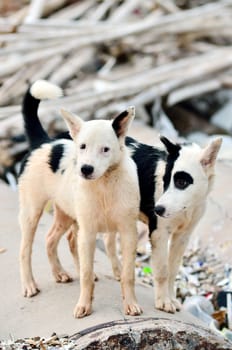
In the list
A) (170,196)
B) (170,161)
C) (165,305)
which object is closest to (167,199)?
(170,196)

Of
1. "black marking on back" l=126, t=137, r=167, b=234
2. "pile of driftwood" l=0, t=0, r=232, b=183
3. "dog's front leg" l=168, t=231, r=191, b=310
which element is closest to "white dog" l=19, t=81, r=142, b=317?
"black marking on back" l=126, t=137, r=167, b=234

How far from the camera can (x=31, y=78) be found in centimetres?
1060

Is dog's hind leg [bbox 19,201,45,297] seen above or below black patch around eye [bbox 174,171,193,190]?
below

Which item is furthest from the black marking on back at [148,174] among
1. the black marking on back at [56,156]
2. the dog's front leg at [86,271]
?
the black marking on back at [56,156]

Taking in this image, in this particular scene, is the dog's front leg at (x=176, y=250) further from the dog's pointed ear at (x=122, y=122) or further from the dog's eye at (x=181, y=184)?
the dog's pointed ear at (x=122, y=122)

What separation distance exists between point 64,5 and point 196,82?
2.81 meters

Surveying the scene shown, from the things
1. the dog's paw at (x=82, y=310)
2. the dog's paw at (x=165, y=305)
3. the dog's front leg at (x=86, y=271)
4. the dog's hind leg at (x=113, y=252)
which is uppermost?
the dog's front leg at (x=86, y=271)

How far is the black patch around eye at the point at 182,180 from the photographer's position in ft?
15.6

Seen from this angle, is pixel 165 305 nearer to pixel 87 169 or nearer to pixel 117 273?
pixel 117 273

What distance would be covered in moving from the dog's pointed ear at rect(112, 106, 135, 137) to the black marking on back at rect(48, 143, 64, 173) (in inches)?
29.3

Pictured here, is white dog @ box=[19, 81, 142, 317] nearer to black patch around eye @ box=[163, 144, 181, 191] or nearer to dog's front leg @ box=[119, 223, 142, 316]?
dog's front leg @ box=[119, 223, 142, 316]

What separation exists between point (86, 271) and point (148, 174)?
2.46 ft

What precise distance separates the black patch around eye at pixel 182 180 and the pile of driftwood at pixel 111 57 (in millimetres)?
4872

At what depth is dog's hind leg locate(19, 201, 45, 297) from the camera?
18.2 feet
